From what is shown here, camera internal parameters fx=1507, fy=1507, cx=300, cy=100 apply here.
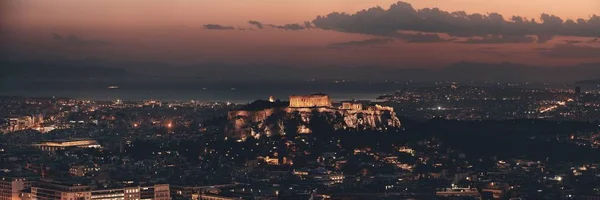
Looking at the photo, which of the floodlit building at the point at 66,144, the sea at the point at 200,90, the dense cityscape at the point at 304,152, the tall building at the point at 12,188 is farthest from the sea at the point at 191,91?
the tall building at the point at 12,188

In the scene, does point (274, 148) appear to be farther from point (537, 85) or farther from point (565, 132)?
point (537, 85)

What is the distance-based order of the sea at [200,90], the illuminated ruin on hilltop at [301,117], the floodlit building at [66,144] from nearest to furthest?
the floodlit building at [66,144] < the illuminated ruin on hilltop at [301,117] < the sea at [200,90]

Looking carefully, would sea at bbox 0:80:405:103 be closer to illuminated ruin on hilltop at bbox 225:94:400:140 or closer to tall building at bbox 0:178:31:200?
illuminated ruin on hilltop at bbox 225:94:400:140

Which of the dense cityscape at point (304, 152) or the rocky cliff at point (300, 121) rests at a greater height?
the rocky cliff at point (300, 121)

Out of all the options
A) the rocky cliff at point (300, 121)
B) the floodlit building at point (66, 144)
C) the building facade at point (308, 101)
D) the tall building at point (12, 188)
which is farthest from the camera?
the building facade at point (308, 101)

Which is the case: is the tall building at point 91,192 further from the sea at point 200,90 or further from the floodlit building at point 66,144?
the sea at point 200,90

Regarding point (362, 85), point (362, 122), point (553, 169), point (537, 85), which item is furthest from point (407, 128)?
point (362, 85)

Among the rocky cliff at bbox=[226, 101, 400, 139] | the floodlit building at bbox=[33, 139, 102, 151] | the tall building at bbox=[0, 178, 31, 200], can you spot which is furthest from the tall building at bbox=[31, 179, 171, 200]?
the rocky cliff at bbox=[226, 101, 400, 139]
